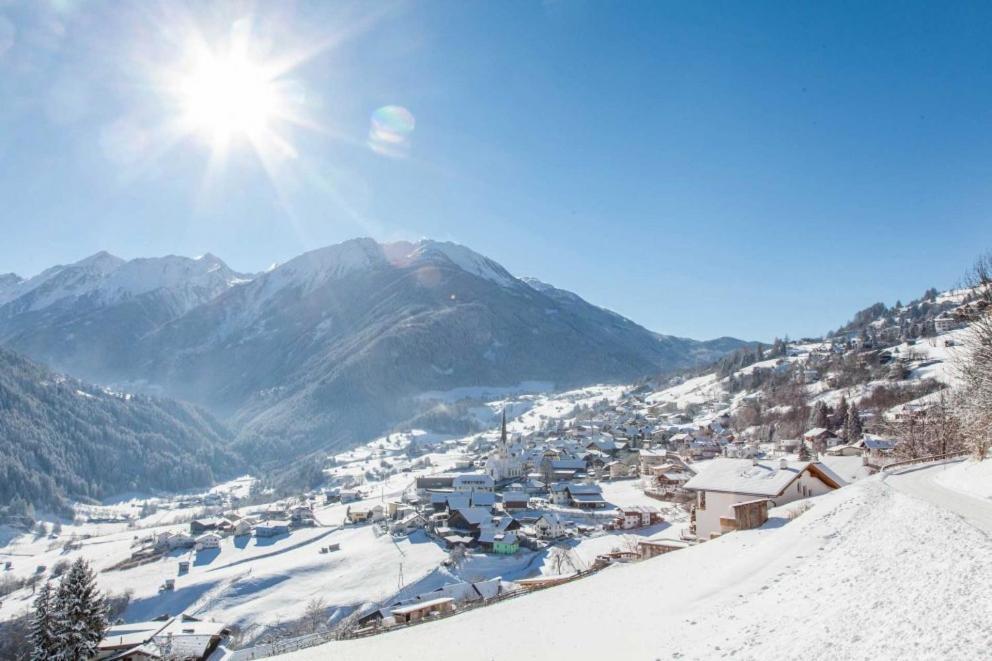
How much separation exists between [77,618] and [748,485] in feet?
105

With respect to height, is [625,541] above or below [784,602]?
below

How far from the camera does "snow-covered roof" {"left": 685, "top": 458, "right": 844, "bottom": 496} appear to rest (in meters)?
26.4

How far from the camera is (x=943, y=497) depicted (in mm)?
17703

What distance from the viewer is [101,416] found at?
653 feet

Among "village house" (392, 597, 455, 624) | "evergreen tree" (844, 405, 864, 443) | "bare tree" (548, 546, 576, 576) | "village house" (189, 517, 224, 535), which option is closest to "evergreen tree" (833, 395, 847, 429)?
"evergreen tree" (844, 405, 864, 443)

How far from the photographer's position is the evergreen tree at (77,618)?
25.8 m

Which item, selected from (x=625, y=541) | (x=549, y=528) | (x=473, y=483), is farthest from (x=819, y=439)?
(x=473, y=483)

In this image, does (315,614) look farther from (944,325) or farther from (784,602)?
(944,325)

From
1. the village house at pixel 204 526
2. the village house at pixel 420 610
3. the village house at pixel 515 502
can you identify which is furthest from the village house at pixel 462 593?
the village house at pixel 204 526

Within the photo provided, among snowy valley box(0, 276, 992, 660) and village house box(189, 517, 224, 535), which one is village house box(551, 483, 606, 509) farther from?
village house box(189, 517, 224, 535)

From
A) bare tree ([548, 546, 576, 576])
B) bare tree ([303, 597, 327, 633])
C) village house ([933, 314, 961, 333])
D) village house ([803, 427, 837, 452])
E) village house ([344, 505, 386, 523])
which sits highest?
village house ([933, 314, 961, 333])

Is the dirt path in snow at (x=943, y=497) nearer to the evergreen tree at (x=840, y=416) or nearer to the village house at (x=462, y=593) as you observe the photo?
the village house at (x=462, y=593)

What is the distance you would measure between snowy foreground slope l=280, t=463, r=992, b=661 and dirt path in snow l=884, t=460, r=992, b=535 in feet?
0.63

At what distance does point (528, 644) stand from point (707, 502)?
57.1 feet
